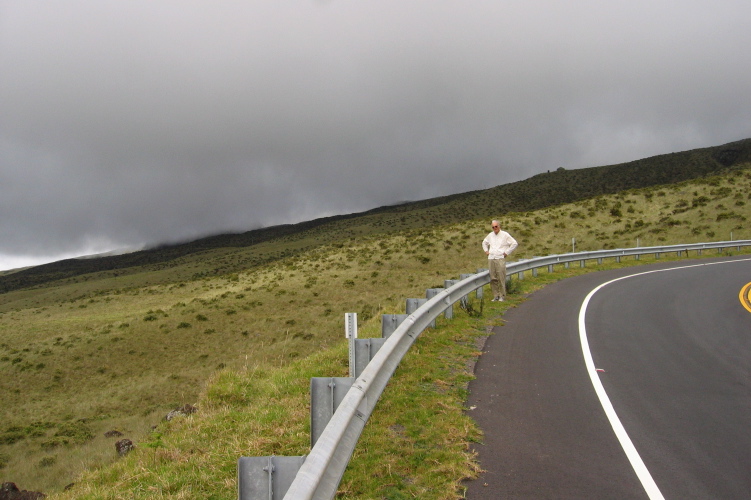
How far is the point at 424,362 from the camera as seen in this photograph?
7.78 meters

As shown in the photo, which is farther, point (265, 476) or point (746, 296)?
point (746, 296)

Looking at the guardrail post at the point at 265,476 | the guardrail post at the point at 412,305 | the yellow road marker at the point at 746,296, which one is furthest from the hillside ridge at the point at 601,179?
the guardrail post at the point at 265,476

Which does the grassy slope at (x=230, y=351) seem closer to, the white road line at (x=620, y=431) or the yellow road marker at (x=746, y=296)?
the white road line at (x=620, y=431)

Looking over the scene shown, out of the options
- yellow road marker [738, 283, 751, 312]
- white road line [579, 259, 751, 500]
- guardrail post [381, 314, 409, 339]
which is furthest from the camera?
yellow road marker [738, 283, 751, 312]

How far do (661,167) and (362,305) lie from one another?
100 m

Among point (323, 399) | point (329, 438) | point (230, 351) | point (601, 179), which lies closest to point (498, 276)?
point (323, 399)

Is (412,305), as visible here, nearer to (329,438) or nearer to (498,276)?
(329,438)

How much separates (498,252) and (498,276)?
2.88 ft

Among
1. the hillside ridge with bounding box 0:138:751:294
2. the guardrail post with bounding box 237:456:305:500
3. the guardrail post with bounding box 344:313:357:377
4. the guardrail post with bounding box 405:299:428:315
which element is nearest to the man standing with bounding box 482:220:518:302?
the guardrail post with bounding box 405:299:428:315

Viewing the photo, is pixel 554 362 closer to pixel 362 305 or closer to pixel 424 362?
pixel 424 362

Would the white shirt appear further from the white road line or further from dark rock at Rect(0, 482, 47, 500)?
dark rock at Rect(0, 482, 47, 500)

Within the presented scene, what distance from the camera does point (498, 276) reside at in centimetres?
1370

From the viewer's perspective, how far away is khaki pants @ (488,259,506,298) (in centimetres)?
1337

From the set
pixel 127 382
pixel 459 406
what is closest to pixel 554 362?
pixel 459 406
